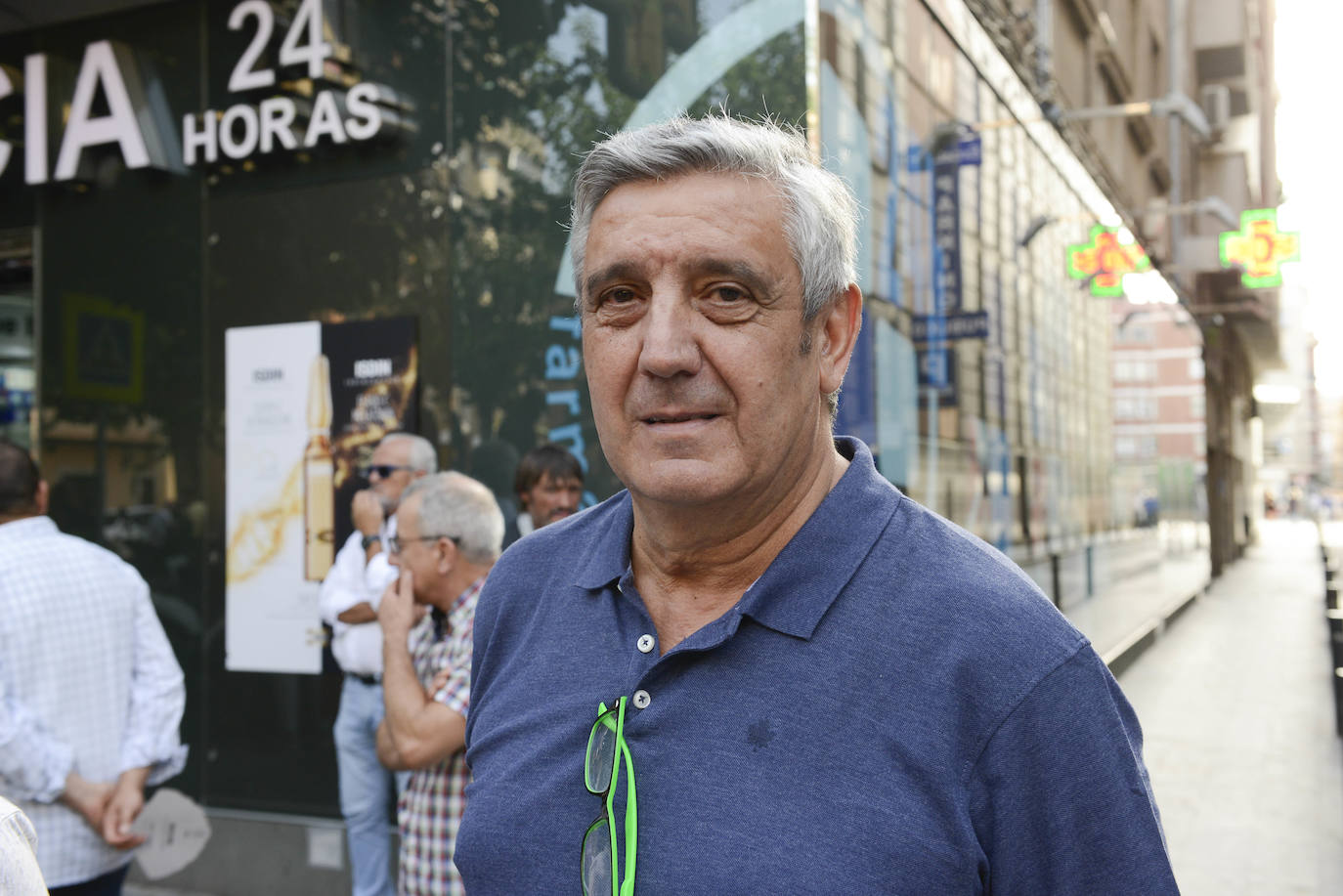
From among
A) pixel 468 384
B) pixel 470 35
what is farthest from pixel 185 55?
pixel 468 384

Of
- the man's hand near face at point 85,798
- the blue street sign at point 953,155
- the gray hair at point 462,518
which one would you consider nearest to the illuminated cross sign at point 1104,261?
the blue street sign at point 953,155

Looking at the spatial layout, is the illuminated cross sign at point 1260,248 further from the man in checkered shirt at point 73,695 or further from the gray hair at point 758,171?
the gray hair at point 758,171

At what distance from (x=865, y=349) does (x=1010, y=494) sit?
12.5 ft

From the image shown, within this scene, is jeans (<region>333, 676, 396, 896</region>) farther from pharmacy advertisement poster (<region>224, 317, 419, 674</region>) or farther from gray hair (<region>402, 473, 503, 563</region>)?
gray hair (<region>402, 473, 503, 563</region>)

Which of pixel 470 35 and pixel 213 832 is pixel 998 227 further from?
pixel 213 832

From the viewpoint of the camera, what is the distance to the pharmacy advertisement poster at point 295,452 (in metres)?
6.24

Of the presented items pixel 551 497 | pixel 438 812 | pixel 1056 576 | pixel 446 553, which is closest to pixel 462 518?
pixel 446 553

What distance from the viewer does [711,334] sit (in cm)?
157

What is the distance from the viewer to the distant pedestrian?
514cm

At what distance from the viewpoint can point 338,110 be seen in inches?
243

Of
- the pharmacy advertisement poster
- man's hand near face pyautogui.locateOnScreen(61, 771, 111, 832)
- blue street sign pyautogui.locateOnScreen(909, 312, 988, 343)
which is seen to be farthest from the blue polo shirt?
blue street sign pyautogui.locateOnScreen(909, 312, 988, 343)

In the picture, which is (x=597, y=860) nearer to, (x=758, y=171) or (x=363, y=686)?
(x=758, y=171)

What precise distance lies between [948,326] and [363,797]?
16.2ft

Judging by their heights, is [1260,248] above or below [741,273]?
above
